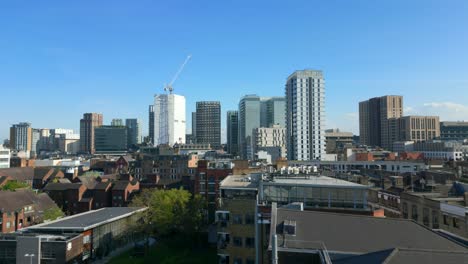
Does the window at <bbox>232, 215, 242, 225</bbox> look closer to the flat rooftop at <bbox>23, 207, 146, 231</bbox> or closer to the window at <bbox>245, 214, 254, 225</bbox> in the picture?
the window at <bbox>245, 214, 254, 225</bbox>

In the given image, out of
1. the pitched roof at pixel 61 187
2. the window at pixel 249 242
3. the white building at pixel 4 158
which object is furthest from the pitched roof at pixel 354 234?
the white building at pixel 4 158

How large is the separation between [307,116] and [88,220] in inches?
5009

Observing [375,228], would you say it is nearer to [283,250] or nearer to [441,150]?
[283,250]

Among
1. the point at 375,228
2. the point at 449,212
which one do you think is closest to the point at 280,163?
the point at 449,212

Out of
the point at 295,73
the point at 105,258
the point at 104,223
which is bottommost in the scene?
the point at 105,258

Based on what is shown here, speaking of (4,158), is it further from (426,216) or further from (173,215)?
(426,216)

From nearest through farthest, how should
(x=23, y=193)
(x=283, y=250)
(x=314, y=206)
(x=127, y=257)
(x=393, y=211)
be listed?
(x=283, y=250)
(x=314, y=206)
(x=393, y=211)
(x=127, y=257)
(x=23, y=193)

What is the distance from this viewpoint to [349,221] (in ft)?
79.4

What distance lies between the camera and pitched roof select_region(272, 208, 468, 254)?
2050 centimetres

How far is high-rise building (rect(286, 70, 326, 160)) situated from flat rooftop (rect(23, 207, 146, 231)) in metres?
109

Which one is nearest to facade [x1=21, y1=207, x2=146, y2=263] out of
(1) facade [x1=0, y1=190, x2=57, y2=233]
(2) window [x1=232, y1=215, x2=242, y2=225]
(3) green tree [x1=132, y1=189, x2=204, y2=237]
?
(3) green tree [x1=132, y1=189, x2=204, y2=237]

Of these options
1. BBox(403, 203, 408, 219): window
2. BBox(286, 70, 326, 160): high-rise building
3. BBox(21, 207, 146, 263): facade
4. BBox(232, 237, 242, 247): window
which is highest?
BBox(286, 70, 326, 160): high-rise building

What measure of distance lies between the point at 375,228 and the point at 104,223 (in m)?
46.6

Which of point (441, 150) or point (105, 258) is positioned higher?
point (441, 150)
